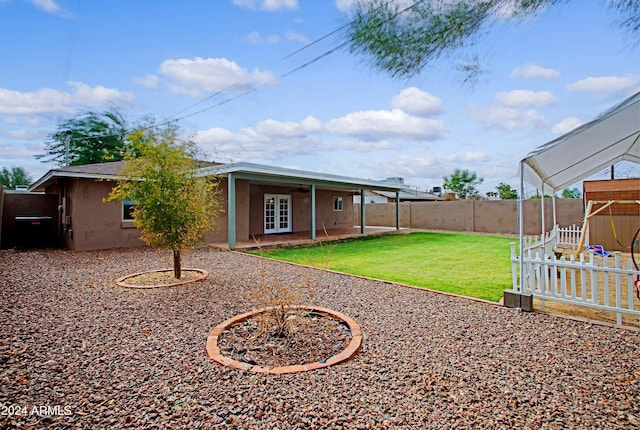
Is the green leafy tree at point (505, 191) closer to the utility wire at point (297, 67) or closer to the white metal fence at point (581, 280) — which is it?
the utility wire at point (297, 67)

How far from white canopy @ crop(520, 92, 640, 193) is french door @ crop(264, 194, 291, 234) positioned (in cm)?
1015

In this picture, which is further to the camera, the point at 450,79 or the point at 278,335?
the point at 450,79

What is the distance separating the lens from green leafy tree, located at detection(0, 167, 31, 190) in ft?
119

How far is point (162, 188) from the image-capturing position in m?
5.65

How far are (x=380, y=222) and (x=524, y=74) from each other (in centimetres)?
1639

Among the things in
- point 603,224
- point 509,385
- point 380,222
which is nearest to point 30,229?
point 509,385

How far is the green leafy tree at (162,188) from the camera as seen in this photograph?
18.3 ft

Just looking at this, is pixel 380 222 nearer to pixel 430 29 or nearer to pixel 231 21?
pixel 231 21

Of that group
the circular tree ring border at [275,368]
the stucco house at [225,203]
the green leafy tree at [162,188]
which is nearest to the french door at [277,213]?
the stucco house at [225,203]

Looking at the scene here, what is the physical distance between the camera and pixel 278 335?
340 cm

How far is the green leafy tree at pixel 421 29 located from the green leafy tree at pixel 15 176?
46.1 m

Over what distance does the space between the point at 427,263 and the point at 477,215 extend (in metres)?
9.99

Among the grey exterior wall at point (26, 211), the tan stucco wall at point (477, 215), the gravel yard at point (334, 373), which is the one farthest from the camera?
the tan stucco wall at point (477, 215)

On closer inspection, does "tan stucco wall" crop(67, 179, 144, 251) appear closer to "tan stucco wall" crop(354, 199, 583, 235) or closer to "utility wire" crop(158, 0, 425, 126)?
"utility wire" crop(158, 0, 425, 126)
